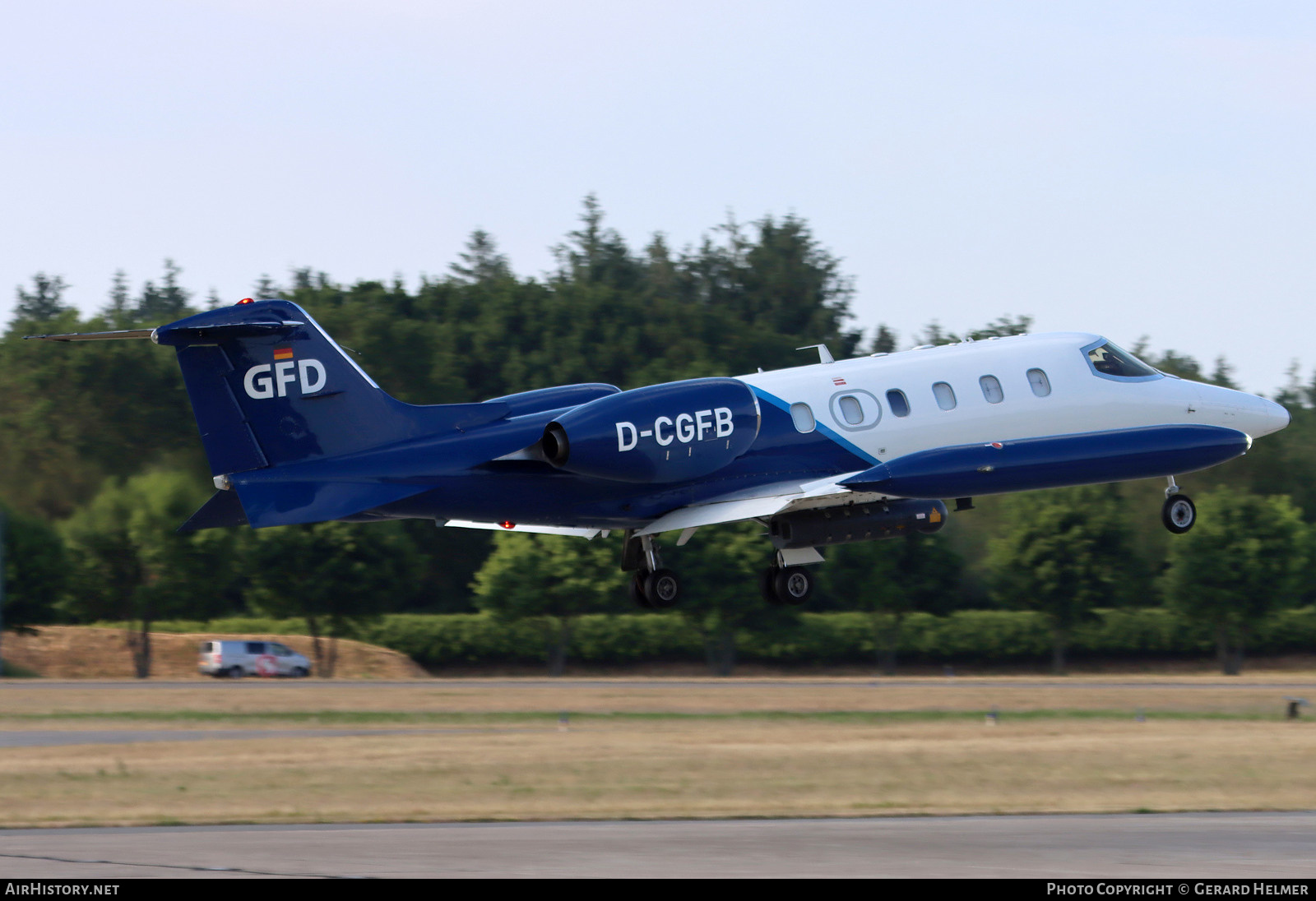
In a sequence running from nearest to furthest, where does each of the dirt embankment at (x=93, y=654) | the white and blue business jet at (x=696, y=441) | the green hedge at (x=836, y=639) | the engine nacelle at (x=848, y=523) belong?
the white and blue business jet at (x=696, y=441)
the engine nacelle at (x=848, y=523)
the dirt embankment at (x=93, y=654)
the green hedge at (x=836, y=639)

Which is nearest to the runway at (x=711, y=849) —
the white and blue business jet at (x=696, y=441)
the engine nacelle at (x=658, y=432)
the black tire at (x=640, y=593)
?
the black tire at (x=640, y=593)

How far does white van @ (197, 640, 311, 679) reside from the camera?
78188 millimetres

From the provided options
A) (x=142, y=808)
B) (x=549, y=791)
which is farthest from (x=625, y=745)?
(x=142, y=808)

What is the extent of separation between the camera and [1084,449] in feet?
105

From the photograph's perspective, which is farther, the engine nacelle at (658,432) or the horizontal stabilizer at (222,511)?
the horizontal stabilizer at (222,511)

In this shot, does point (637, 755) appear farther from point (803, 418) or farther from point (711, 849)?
point (711, 849)

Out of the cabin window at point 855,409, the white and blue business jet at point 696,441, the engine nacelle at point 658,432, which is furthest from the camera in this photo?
the cabin window at point 855,409

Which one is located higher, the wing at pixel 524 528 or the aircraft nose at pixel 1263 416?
the aircraft nose at pixel 1263 416

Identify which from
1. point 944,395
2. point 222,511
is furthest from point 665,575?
point 222,511

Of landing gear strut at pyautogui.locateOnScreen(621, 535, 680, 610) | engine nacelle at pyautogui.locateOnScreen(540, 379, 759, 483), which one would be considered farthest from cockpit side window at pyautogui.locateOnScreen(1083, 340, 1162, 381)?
landing gear strut at pyautogui.locateOnScreen(621, 535, 680, 610)

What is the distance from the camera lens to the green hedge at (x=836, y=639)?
88.5 m

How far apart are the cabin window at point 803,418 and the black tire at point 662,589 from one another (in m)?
3.47

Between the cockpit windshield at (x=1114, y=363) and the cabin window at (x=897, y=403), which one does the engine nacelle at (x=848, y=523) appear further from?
the cockpit windshield at (x=1114, y=363)

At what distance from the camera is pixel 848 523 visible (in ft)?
104
